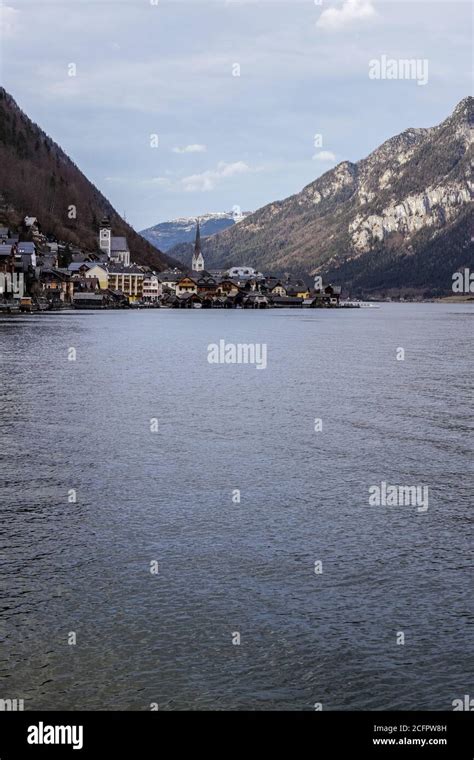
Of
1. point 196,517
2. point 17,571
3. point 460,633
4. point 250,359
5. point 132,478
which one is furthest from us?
point 250,359

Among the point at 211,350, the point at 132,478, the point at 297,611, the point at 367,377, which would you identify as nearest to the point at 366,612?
the point at 297,611

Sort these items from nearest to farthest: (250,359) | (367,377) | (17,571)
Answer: (17,571) < (367,377) < (250,359)

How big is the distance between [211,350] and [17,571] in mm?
65672

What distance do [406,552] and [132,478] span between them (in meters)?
9.80

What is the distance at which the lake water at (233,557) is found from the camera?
13.4 metres

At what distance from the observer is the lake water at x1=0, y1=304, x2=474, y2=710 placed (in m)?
13.4

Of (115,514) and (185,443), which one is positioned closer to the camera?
(115,514)

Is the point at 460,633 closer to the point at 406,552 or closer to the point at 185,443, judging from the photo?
the point at 406,552

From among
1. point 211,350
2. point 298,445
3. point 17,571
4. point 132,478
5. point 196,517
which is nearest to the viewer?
point 17,571

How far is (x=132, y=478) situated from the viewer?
85.8 feet

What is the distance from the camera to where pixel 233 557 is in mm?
18703

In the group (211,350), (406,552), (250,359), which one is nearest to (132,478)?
(406,552)

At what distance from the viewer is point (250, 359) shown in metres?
71.9

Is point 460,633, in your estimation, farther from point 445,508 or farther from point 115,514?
point 115,514
